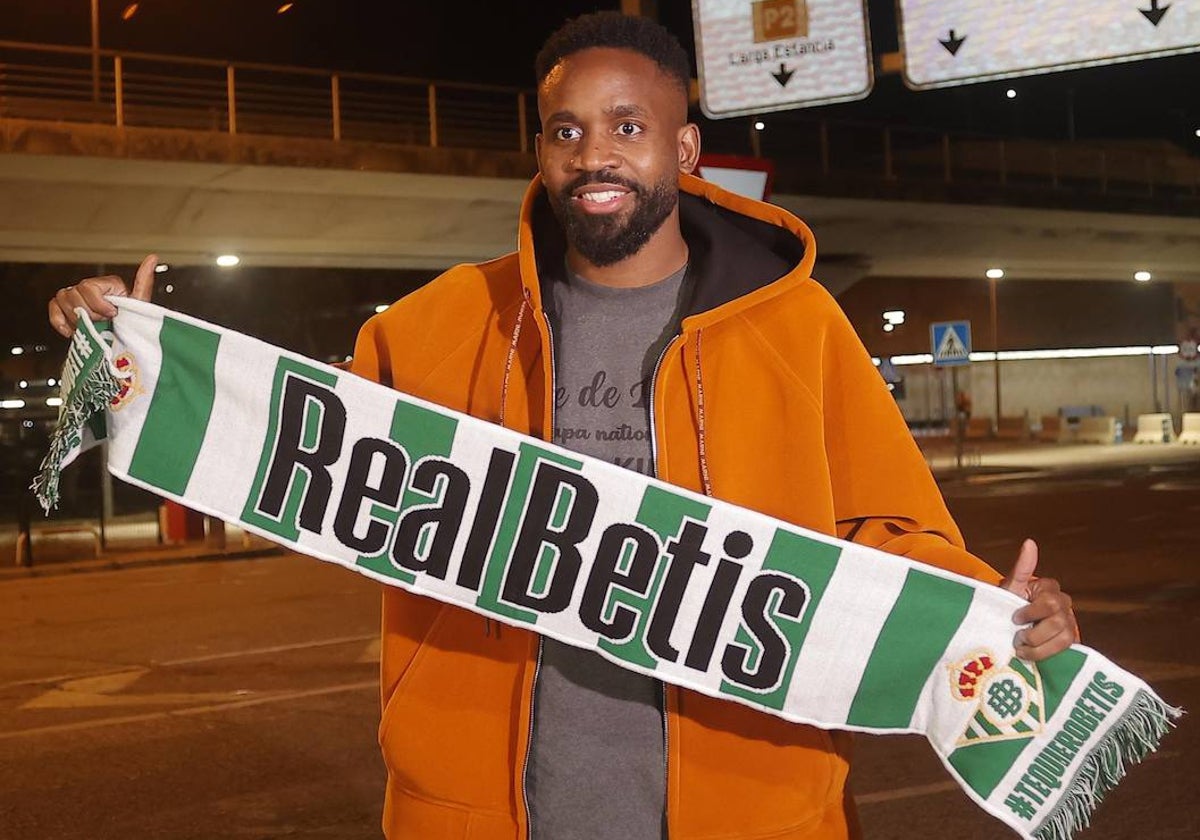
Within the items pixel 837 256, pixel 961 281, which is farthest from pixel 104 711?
pixel 961 281

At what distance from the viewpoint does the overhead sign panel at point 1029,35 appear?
32.4ft

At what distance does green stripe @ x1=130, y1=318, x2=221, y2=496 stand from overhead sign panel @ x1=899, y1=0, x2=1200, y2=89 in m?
8.62

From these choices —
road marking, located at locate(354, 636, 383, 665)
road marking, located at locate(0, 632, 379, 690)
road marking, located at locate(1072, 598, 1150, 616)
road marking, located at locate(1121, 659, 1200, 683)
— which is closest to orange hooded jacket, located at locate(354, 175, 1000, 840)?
road marking, located at locate(1121, 659, 1200, 683)

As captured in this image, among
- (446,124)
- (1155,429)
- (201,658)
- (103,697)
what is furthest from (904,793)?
(1155,429)

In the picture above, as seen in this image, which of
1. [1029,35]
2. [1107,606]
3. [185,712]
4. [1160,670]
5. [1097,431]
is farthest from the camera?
[1097,431]

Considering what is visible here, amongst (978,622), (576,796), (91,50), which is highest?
(91,50)

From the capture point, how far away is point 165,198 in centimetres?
2336

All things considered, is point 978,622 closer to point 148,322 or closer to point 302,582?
point 148,322

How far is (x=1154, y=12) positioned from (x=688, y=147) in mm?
8279

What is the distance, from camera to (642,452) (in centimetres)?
254

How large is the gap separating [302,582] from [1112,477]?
17425mm

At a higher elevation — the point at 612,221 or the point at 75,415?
the point at 612,221

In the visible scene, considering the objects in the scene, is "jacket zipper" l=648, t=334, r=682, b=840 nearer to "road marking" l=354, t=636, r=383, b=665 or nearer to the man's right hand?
the man's right hand

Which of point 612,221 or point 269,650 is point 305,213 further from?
point 612,221
